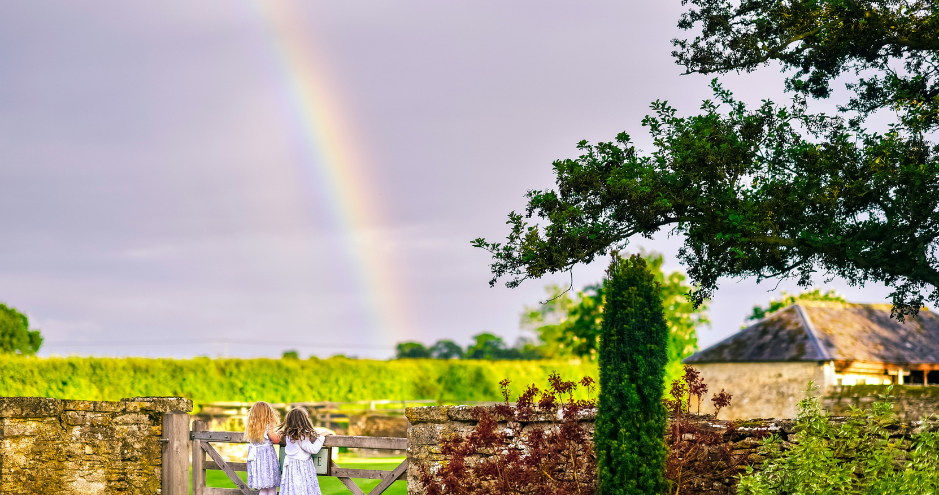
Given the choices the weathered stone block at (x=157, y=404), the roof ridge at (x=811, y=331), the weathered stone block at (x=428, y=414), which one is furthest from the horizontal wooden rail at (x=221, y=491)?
the roof ridge at (x=811, y=331)

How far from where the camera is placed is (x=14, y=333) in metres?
43.9

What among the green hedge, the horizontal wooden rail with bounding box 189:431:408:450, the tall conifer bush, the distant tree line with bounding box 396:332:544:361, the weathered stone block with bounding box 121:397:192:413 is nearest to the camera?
the tall conifer bush

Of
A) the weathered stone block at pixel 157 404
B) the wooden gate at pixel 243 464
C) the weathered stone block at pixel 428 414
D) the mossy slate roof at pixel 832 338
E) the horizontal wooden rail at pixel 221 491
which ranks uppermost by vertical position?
the mossy slate roof at pixel 832 338

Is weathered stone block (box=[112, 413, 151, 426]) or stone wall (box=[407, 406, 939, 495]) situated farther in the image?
weathered stone block (box=[112, 413, 151, 426])

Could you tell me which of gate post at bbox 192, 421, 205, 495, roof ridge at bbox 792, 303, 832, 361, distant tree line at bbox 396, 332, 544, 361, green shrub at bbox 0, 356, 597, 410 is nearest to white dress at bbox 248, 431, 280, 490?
gate post at bbox 192, 421, 205, 495

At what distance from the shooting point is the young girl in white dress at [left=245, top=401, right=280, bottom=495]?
8.55 m

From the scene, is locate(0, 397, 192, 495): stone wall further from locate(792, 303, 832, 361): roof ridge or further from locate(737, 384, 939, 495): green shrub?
locate(792, 303, 832, 361): roof ridge

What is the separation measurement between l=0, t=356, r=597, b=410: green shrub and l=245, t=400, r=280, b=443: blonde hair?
18.0 meters

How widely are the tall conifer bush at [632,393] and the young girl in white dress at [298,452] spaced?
3.02 meters

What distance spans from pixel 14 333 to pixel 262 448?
1643 inches

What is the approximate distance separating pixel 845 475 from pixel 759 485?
0.70 meters

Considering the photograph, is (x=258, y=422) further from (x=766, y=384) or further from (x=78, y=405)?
(x=766, y=384)

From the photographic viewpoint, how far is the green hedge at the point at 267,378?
24344mm

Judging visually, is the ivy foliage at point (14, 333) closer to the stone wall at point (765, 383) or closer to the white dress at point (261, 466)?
the stone wall at point (765, 383)
